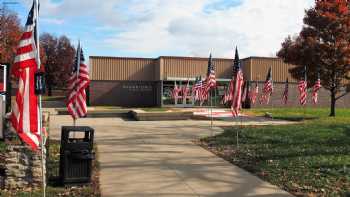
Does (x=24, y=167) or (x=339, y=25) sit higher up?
(x=339, y=25)

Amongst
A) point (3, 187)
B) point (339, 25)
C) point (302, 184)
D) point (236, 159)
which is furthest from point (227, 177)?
point (339, 25)

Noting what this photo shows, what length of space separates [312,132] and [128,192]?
9.83 meters

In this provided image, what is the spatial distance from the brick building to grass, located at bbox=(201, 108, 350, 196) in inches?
956

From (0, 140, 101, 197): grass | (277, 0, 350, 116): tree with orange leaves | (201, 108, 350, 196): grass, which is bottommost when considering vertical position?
(0, 140, 101, 197): grass

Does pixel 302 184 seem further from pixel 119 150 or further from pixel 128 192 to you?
pixel 119 150

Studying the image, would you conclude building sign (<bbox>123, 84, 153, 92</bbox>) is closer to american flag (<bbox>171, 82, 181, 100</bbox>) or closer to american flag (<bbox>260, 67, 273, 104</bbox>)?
american flag (<bbox>171, 82, 181, 100</bbox>)

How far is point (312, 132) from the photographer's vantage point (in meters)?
16.1

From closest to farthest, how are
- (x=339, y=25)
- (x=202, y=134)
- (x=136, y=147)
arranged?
(x=136, y=147) → (x=202, y=134) → (x=339, y=25)

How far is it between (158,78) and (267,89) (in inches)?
550

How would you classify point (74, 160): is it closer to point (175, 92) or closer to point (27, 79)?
point (27, 79)

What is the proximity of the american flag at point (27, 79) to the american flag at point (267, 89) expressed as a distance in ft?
80.5

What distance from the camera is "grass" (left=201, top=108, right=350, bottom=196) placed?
28.6 ft

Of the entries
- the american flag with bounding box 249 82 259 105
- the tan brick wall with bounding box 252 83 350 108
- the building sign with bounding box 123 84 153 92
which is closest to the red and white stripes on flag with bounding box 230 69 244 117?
the american flag with bounding box 249 82 259 105

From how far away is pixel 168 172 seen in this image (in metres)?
9.71
